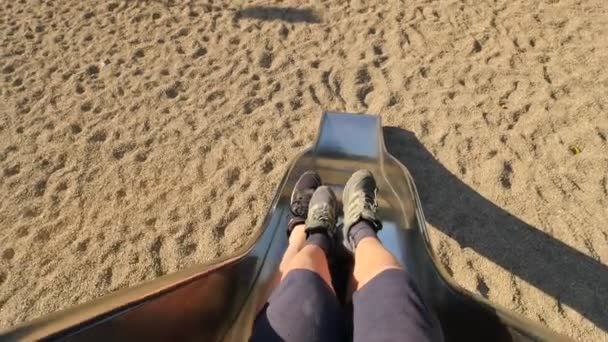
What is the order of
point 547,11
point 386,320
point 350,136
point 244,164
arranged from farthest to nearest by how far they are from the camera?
1. point 547,11
2. point 244,164
3. point 350,136
4. point 386,320

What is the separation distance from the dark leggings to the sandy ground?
1055mm

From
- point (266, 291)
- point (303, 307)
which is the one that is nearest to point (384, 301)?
point (303, 307)

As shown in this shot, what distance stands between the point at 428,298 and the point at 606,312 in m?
0.99

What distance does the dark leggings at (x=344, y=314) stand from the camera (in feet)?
4.10

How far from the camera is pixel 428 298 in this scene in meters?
1.72

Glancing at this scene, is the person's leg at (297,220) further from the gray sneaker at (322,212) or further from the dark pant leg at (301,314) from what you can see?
the dark pant leg at (301,314)

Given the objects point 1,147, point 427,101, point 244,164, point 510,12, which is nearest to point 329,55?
point 427,101

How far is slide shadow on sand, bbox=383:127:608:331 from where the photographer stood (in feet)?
7.40

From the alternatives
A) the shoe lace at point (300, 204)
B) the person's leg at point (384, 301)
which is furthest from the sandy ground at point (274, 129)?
the person's leg at point (384, 301)

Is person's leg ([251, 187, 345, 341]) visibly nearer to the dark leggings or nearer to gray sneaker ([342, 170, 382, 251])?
the dark leggings

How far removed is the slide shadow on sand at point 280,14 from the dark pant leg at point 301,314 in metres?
2.86

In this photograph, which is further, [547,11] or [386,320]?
[547,11]

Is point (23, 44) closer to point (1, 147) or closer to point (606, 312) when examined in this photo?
point (1, 147)

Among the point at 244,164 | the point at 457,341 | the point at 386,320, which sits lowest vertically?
the point at 244,164
